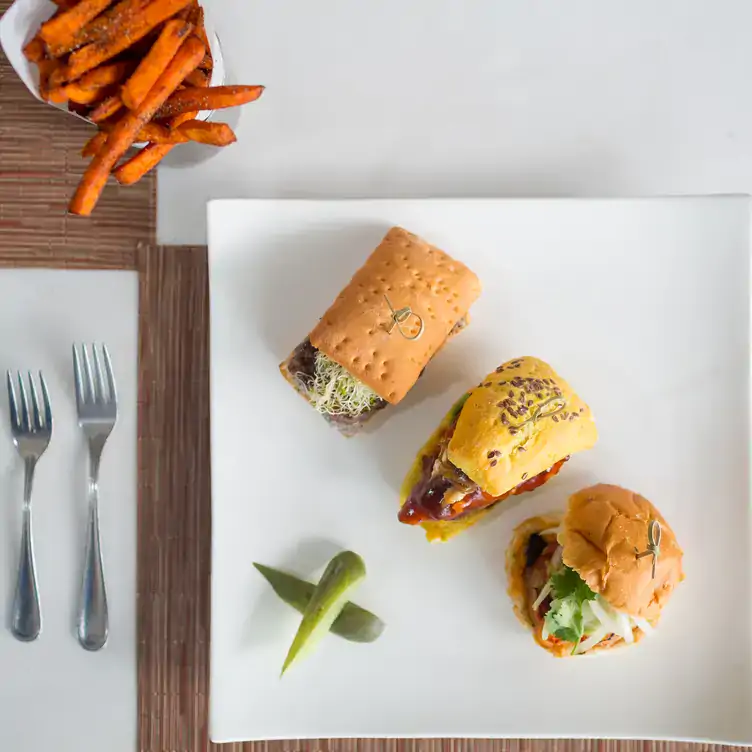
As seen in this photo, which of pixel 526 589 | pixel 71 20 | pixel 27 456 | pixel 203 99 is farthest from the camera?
pixel 27 456

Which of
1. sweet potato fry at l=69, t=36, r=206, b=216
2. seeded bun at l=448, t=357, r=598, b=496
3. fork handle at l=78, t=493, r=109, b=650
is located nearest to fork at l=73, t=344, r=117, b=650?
fork handle at l=78, t=493, r=109, b=650

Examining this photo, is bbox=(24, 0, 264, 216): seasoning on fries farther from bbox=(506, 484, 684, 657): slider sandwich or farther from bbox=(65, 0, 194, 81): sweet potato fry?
bbox=(506, 484, 684, 657): slider sandwich

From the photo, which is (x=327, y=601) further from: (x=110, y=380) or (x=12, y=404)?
(x=12, y=404)

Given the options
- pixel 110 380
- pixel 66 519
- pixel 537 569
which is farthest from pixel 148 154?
pixel 537 569

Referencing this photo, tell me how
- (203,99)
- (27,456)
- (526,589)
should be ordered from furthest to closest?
(27,456) < (526,589) < (203,99)

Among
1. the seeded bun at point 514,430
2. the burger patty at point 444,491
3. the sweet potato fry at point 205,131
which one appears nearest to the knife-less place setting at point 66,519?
the sweet potato fry at point 205,131

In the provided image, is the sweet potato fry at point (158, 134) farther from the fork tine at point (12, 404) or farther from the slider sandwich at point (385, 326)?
the fork tine at point (12, 404)

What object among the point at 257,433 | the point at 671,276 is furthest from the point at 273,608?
the point at 671,276
